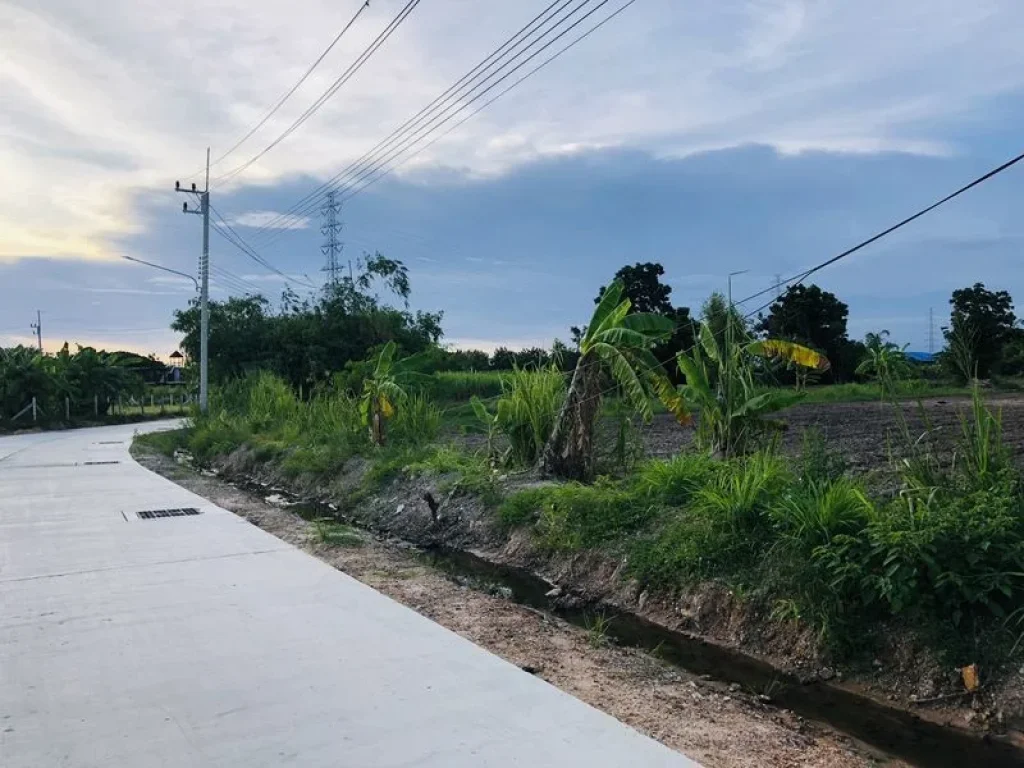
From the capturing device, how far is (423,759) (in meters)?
3.23

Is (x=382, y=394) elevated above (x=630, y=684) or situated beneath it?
elevated above

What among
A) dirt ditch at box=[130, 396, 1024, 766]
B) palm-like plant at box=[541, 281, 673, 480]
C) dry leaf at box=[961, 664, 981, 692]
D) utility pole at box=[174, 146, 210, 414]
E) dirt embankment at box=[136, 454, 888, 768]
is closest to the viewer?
dirt embankment at box=[136, 454, 888, 768]

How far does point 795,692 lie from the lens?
486cm

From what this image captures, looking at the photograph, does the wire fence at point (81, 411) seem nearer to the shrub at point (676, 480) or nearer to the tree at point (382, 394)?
the tree at point (382, 394)

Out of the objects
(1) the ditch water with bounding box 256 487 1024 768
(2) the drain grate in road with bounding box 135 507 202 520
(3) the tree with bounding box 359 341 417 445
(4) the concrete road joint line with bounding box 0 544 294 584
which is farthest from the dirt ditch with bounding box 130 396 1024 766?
(3) the tree with bounding box 359 341 417 445

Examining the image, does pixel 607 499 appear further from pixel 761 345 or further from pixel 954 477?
pixel 954 477

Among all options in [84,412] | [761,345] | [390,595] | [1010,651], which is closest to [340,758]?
[390,595]

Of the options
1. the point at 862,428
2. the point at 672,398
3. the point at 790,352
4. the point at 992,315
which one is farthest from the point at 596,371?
the point at 992,315

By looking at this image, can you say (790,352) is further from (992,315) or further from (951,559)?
(992,315)

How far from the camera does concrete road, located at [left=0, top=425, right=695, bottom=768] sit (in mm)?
3326

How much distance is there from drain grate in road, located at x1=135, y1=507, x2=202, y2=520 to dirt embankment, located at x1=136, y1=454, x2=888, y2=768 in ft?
10.3

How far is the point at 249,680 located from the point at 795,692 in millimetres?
3224

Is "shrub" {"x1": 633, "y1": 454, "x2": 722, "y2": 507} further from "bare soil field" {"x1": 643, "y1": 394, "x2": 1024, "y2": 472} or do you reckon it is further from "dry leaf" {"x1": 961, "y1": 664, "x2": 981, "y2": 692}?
"dry leaf" {"x1": 961, "y1": 664, "x2": 981, "y2": 692}

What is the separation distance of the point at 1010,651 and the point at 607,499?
3.95 meters
